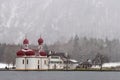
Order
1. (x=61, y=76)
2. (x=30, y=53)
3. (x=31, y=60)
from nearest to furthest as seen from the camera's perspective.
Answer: (x=61, y=76), (x=31, y=60), (x=30, y=53)

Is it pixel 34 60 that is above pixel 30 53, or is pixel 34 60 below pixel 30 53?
below

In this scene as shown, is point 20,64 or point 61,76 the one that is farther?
point 20,64

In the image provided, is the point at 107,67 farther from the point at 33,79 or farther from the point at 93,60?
the point at 33,79

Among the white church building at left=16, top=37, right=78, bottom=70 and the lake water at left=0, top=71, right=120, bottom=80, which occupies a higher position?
the white church building at left=16, top=37, right=78, bottom=70

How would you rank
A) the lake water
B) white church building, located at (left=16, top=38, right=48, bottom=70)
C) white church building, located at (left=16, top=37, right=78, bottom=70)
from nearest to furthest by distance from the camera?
the lake water
white church building, located at (left=16, top=38, right=48, bottom=70)
white church building, located at (left=16, top=37, right=78, bottom=70)

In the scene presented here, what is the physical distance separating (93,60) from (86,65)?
4808 mm

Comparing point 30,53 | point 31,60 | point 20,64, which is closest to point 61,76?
point 31,60

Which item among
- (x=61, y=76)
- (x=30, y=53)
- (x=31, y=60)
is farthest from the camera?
(x=30, y=53)

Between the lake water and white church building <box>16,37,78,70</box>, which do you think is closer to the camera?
the lake water

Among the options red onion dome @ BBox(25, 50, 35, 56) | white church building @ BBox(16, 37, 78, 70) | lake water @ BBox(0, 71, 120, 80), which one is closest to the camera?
lake water @ BBox(0, 71, 120, 80)

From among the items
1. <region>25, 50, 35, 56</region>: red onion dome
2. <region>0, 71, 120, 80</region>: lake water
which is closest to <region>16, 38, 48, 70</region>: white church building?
<region>25, 50, 35, 56</region>: red onion dome

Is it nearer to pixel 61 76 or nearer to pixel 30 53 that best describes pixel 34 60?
pixel 30 53

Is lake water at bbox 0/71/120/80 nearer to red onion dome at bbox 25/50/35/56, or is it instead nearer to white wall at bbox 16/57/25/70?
white wall at bbox 16/57/25/70

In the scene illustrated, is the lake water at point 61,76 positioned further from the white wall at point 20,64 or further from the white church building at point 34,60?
the white wall at point 20,64
